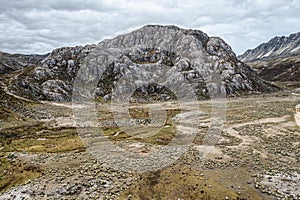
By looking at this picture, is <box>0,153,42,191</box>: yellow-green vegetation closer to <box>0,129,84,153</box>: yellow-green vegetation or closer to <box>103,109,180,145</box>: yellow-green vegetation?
<box>0,129,84,153</box>: yellow-green vegetation

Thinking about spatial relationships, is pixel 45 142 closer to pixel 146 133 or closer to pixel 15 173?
pixel 15 173

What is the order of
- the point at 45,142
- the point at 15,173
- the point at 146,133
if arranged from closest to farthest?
1. the point at 15,173
2. the point at 45,142
3. the point at 146,133

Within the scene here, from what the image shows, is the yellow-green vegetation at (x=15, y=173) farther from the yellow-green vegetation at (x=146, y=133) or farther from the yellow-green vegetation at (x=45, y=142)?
the yellow-green vegetation at (x=146, y=133)

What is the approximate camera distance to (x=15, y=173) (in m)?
43.5

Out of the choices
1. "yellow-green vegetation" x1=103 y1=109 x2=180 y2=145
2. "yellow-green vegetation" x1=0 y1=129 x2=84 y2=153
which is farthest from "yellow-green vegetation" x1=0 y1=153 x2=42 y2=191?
"yellow-green vegetation" x1=103 y1=109 x2=180 y2=145

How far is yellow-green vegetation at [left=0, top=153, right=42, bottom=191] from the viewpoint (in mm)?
40281

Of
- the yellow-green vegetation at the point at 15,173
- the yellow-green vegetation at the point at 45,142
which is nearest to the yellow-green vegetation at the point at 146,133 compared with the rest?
the yellow-green vegetation at the point at 45,142

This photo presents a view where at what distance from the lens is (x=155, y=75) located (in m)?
197

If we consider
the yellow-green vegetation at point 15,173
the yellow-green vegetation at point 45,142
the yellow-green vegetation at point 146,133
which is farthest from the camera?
the yellow-green vegetation at point 146,133

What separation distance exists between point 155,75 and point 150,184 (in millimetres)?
161885

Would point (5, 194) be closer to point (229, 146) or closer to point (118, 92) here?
point (229, 146)

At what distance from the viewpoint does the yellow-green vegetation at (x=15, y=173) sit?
40281mm

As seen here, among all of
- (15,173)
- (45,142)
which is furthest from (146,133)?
(15,173)

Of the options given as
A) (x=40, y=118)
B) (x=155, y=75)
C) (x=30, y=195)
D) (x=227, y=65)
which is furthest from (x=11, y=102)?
(x=227, y=65)
